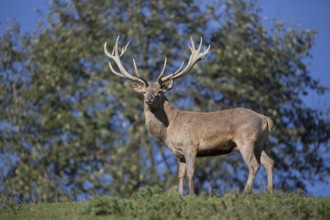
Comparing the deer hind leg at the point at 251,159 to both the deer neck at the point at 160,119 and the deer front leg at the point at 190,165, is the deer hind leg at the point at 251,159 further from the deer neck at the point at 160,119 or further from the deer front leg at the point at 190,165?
the deer neck at the point at 160,119

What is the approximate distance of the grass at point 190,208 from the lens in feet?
27.9

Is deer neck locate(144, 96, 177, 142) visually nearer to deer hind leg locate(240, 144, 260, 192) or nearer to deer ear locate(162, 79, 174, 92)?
deer ear locate(162, 79, 174, 92)

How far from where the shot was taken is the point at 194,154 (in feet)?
37.9

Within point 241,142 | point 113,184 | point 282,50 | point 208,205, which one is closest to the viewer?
point 208,205

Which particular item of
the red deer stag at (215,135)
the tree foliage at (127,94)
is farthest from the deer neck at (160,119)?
the tree foliage at (127,94)

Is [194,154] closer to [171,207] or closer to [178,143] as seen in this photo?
[178,143]

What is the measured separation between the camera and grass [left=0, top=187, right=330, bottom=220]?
852 centimetres

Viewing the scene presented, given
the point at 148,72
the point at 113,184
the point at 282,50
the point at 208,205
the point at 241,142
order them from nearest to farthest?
1. the point at 208,205
2. the point at 241,142
3. the point at 113,184
4. the point at 148,72
5. the point at 282,50

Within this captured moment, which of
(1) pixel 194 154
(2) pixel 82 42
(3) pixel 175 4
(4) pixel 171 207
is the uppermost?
(3) pixel 175 4

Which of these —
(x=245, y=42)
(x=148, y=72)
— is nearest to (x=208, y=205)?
(x=148, y=72)

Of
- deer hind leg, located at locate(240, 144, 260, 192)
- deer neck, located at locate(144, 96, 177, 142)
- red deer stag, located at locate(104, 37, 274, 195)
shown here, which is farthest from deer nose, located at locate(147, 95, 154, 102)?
deer hind leg, located at locate(240, 144, 260, 192)

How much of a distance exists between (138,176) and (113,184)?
827mm

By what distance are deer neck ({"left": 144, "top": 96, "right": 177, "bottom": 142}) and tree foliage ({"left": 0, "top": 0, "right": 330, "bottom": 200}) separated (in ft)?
30.0

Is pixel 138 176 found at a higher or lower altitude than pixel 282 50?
lower
